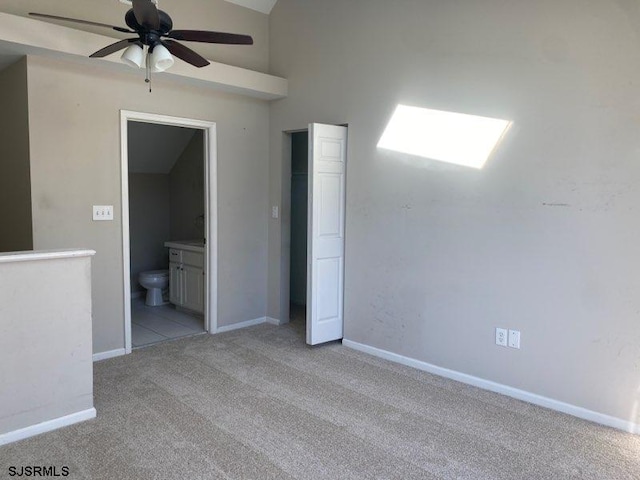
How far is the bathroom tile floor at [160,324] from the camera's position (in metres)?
4.49

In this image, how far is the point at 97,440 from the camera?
263 cm

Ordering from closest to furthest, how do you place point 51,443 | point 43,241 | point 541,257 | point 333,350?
1. point 51,443
2. point 541,257
3. point 43,241
4. point 333,350

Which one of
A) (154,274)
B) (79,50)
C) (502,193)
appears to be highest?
(79,50)

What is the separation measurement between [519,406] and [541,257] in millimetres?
995

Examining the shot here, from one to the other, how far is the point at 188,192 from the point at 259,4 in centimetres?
253

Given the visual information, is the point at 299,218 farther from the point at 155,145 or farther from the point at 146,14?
the point at 146,14

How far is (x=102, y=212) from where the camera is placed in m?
3.85

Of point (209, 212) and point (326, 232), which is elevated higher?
point (209, 212)

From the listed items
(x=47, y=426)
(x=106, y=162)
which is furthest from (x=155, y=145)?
(x=47, y=426)

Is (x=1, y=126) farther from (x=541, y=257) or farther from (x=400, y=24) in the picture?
(x=541, y=257)

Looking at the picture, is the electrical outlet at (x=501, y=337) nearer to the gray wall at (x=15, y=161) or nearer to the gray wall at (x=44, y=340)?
the gray wall at (x=44, y=340)

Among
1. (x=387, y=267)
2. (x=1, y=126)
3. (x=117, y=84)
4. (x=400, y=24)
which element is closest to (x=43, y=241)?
(x=1, y=126)

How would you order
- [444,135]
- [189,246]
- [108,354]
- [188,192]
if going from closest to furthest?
[444,135] < [108,354] < [189,246] < [188,192]

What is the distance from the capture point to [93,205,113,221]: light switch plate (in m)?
3.81
